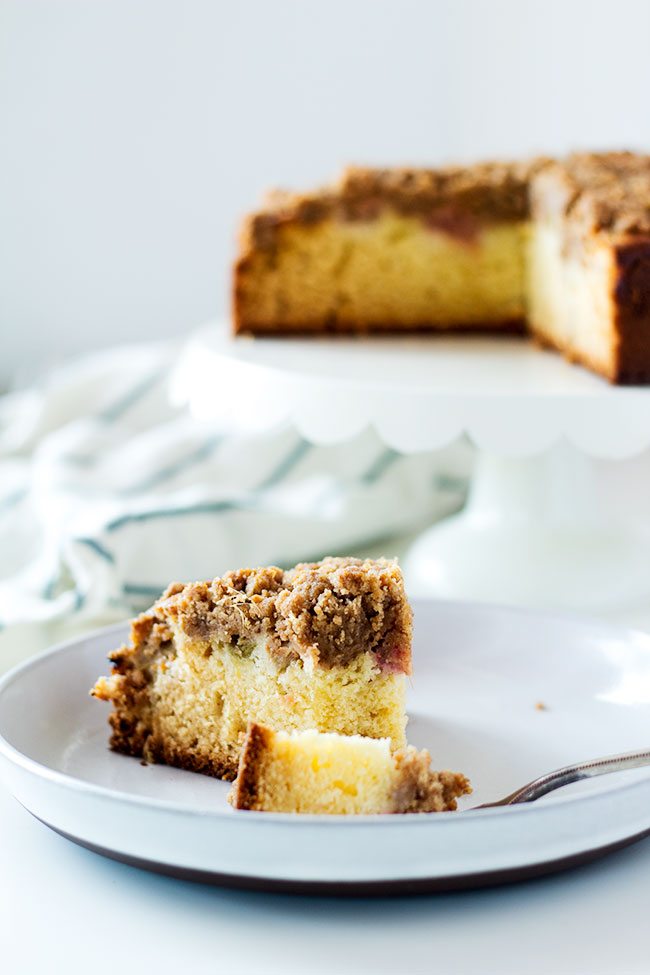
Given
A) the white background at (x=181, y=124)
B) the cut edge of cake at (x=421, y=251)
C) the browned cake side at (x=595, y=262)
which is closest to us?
the browned cake side at (x=595, y=262)

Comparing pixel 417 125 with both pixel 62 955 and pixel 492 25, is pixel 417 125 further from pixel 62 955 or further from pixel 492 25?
pixel 62 955

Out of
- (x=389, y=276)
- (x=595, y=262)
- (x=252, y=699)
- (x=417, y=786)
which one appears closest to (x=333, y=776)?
(x=417, y=786)

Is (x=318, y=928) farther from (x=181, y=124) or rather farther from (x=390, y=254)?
(x=181, y=124)

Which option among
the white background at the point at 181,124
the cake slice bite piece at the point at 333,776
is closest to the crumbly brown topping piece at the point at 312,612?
the cake slice bite piece at the point at 333,776

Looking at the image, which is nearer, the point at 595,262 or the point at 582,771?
the point at 582,771

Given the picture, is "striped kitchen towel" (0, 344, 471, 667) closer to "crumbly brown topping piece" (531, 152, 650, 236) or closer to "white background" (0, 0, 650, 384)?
"crumbly brown topping piece" (531, 152, 650, 236)

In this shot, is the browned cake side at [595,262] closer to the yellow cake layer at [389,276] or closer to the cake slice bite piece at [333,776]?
the yellow cake layer at [389,276]

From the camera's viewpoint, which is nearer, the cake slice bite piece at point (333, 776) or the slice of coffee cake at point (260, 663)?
the cake slice bite piece at point (333, 776)
